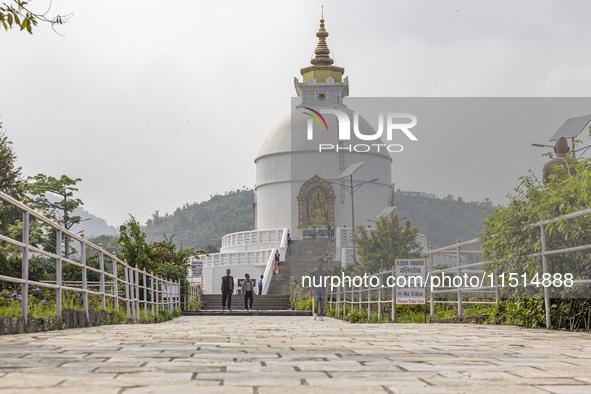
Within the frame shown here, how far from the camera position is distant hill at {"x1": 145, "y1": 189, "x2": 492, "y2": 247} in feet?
377

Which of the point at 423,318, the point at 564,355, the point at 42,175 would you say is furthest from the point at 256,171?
the point at 564,355

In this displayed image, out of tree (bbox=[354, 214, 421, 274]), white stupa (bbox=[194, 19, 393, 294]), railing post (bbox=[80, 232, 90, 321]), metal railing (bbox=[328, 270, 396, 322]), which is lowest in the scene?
metal railing (bbox=[328, 270, 396, 322])

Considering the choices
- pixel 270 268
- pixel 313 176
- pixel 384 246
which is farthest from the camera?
pixel 313 176

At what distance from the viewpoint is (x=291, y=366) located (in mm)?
3908

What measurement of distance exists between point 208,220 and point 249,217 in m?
13.2

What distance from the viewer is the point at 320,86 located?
6050 centimetres

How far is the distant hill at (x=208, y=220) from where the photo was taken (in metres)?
119

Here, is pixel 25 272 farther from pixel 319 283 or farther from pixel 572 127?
pixel 572 127

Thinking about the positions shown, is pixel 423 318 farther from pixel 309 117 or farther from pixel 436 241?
pixel 436 241

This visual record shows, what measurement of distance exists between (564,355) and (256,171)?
2131 inches

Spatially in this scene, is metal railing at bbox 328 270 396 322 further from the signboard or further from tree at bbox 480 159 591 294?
tree at bbox 480 159 591 294

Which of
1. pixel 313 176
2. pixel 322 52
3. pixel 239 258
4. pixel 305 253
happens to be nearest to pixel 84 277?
pixel 239 258

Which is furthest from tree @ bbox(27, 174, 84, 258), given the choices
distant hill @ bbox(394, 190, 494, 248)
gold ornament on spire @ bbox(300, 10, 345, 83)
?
distant hill @ bbox(394, 190, 494, 248)

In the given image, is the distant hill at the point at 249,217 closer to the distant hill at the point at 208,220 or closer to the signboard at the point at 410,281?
the distant hill at the point at 208,220
